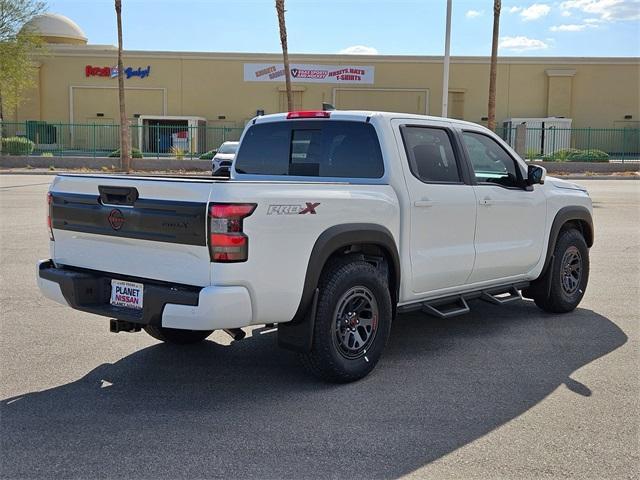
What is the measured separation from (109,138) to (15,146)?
6.05 m

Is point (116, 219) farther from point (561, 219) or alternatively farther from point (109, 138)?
point (109, 138)

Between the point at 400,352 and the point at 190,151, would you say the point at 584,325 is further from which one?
the point at 190,151

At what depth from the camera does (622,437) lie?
4254 mm

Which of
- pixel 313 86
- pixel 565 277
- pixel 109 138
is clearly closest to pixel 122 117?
pixel 109 138

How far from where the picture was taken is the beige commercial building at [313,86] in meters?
47.4

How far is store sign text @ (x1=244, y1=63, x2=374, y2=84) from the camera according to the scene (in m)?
47.2

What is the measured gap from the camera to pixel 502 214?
6418mm

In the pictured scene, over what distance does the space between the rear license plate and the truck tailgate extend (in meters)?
0.08

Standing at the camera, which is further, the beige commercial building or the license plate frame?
the beige commercial building

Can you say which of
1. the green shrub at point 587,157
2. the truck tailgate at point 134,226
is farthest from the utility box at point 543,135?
the truck tailgate at point 134,226

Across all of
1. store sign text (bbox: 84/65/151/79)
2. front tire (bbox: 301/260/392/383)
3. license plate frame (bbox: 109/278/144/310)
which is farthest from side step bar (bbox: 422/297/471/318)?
store sign text (bbox: 84/65/151/79)

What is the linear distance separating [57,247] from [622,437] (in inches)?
160

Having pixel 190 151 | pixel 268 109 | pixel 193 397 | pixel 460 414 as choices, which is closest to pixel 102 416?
pixel 193 397

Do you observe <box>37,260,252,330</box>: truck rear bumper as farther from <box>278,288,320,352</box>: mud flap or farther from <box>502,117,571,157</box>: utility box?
<box>502,117,571,157</box>: utility box
